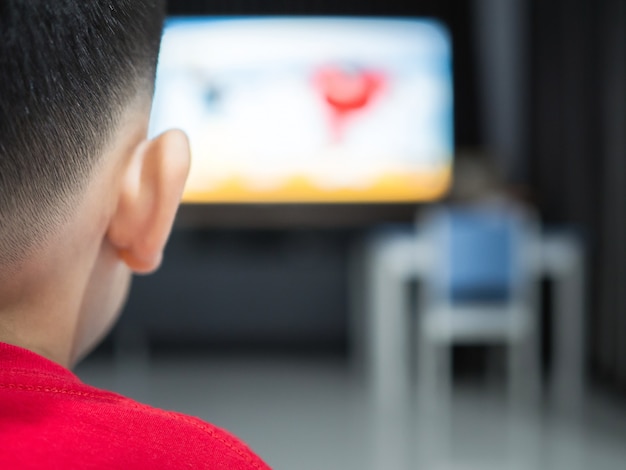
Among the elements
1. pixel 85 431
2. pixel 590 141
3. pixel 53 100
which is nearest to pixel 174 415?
pixel 85 431

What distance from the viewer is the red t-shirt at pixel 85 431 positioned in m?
0.37

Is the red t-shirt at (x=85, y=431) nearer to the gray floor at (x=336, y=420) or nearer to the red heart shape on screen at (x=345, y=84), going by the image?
the gray floor at (x=336, y=420)

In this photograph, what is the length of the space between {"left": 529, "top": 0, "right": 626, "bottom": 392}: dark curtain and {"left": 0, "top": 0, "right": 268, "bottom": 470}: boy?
3.41 meters

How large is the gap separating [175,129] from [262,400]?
3.08 metres

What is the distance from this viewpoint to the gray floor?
2623 millimetres

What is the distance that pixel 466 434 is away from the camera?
293cm

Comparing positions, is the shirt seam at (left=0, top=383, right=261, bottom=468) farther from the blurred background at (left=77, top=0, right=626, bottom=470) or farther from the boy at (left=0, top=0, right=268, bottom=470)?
the blurred background at (left=77, top=0, right=626, bottom=470)

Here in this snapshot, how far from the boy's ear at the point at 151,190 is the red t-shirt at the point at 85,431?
102mm

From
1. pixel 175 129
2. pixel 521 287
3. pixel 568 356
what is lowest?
pixel 568 356

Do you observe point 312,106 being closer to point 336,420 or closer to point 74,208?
point 336,420

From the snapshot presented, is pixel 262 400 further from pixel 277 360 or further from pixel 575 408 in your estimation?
pixel 575 408

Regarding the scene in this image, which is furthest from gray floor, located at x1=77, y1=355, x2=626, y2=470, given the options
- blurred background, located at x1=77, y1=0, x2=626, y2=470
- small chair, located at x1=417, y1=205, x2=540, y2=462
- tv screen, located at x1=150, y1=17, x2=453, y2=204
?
tv screen, located at x1=150, y1=17, x2=453, y2=204

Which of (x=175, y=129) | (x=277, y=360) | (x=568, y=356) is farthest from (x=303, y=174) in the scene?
(x=175, y=129)

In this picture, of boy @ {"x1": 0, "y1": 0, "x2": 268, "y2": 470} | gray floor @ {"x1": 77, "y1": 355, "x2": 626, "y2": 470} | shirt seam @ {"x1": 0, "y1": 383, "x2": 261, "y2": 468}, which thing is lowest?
gray floor @ {"x1": 77, "y1": 355, "x2": 626, "y2": 470}
